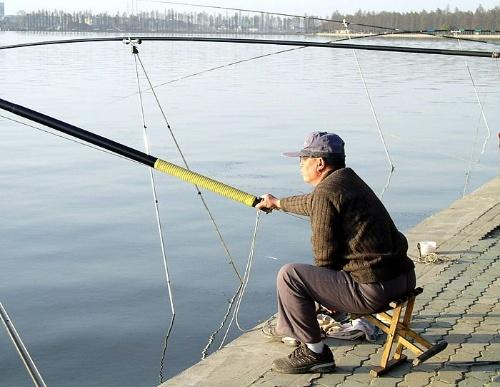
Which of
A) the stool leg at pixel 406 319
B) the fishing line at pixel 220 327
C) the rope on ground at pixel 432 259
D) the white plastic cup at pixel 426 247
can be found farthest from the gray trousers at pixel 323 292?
the white plastic cup at pixel 426 247

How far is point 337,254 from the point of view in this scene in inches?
198

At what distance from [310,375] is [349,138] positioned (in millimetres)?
14788

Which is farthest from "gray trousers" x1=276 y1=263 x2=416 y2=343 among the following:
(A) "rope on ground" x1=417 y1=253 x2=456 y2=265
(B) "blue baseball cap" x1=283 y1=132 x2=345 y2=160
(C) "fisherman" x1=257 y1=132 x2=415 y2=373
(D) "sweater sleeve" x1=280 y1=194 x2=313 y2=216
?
(A) "rope on ground" x1=417 y1=253 x2=456 y2=265

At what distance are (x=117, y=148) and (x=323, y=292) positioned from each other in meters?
1.34

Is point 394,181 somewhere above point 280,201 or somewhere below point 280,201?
below

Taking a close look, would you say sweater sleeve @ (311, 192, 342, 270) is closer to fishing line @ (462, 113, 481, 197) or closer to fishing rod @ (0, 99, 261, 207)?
fishing rod @ (0, 99, 261, 207)

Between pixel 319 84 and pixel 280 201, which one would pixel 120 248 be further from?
pixel 319 84

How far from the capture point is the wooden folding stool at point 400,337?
201 inches

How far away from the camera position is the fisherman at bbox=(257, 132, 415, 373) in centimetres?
491

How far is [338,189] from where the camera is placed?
4.88 metres

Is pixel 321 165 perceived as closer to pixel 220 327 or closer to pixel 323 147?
pixel 323 147

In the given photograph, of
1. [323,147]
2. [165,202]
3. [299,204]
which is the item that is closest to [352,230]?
[299,204]

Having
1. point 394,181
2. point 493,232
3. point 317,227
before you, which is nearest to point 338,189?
point 317,227

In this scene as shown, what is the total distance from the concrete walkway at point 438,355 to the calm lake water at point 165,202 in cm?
122
